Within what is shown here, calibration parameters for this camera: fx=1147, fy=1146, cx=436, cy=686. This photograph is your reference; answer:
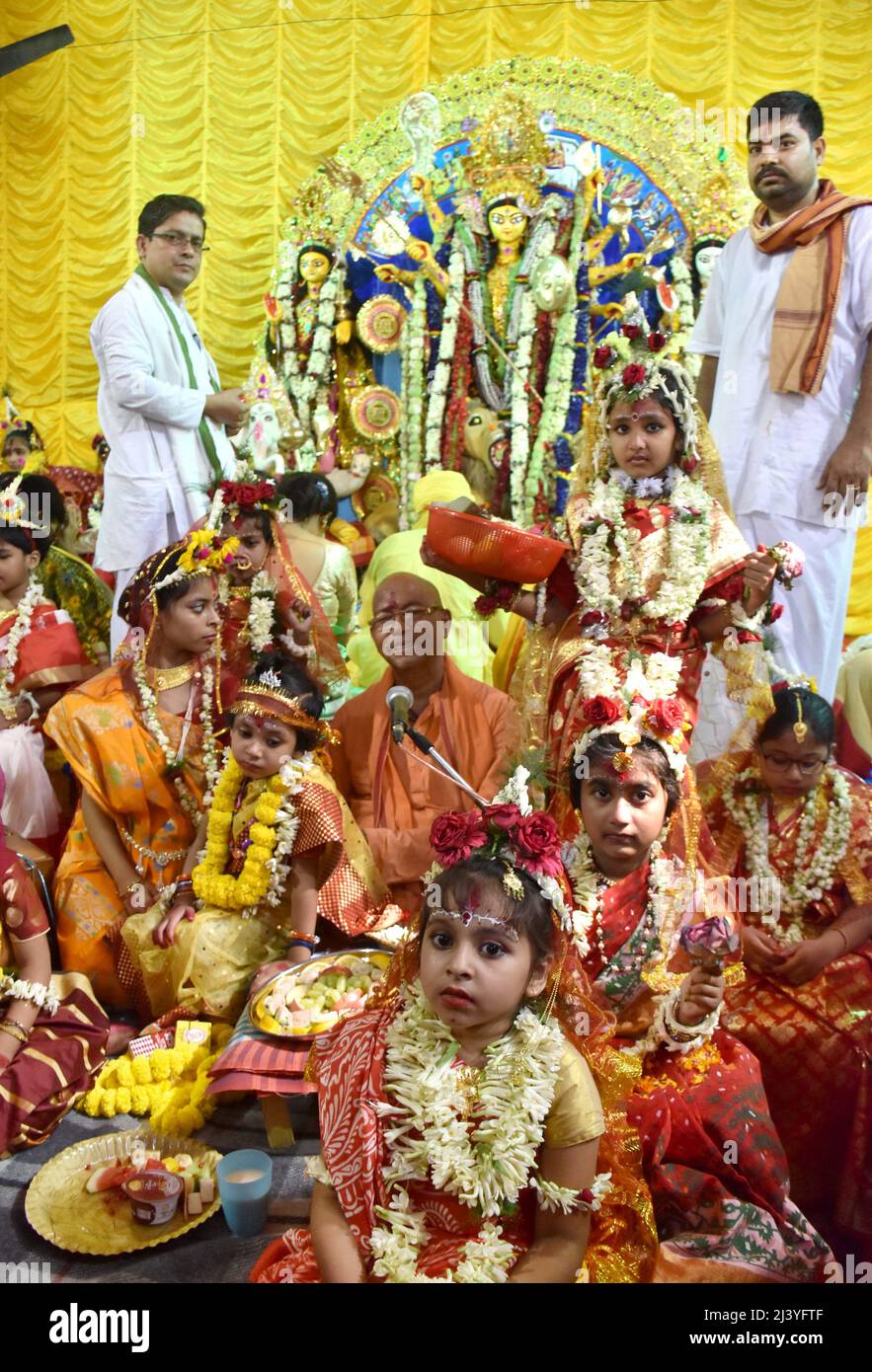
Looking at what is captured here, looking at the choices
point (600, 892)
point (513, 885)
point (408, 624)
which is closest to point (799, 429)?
point (408, 624)

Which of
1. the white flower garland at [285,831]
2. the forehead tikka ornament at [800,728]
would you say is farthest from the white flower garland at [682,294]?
the white flower garland at [285,831]

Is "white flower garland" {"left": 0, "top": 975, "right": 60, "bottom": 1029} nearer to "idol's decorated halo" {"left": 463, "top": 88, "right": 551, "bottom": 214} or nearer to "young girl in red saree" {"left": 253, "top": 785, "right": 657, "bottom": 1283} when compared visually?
"young girl in red saree" {"left": 253, "top": 785, "right": 657, "bottom": 1283}

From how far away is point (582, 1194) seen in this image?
181 cm

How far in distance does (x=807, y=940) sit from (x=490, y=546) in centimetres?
124

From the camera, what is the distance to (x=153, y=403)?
15.2 ft

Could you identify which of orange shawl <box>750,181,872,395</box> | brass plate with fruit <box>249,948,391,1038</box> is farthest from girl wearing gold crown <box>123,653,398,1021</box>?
orange shawl <box>750,181,872,395</box>

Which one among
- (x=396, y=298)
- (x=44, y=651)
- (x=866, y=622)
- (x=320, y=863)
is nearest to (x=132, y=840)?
(x=320, y=863)

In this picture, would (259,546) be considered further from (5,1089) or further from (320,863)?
(5,1089)

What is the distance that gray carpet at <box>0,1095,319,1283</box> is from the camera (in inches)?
88.4

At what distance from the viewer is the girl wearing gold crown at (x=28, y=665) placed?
379 centimetres

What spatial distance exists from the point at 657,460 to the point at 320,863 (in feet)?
4.74

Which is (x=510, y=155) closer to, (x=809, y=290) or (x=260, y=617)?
(x=809, y=290)

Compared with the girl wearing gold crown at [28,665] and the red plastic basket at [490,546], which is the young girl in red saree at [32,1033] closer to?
the girl wearing gold crown at [28,665]

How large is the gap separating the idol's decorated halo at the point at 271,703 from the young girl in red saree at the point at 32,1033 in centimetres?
71
